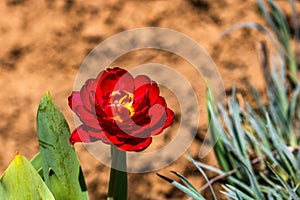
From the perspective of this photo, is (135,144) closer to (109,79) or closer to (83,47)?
(109,79)

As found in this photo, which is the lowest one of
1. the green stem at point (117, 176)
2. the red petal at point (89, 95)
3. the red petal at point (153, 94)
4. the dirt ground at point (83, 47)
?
the green stem at point (117, 176)

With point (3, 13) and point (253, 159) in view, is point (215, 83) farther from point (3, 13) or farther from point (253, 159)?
point (3, 13)

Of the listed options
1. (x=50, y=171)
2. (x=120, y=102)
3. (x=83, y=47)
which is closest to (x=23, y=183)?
(x=50, y=171)

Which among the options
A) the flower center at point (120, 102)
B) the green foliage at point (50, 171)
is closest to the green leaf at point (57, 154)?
the green foliage at point (50, 171)

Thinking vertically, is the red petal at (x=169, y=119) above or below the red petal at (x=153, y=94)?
below

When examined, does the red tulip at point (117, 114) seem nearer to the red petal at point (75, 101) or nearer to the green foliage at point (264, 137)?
the red petal at point (75, 101)

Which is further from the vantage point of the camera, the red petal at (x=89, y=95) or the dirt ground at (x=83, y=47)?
the dirt ground at (x=83, y=47)
